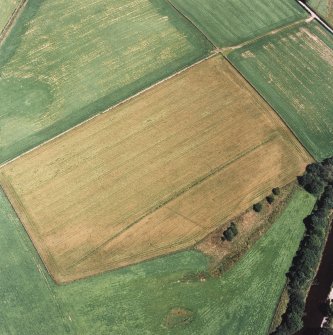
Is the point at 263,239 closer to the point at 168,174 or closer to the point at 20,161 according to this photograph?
the point at 168,174

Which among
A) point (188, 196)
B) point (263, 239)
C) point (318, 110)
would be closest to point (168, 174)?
point (188, 196)

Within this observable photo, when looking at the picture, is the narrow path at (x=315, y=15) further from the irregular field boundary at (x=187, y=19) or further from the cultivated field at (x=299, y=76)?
the irregular field boundary at (x=187, y=19)

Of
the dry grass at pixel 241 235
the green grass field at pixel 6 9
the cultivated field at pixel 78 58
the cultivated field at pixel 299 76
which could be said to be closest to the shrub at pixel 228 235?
the dry grass at pixel 241 235

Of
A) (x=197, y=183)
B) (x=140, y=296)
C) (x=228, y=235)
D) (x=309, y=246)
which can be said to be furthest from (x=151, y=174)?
(x=309, y=246)

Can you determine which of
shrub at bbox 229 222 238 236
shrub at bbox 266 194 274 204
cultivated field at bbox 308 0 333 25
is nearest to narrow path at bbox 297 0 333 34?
cultivated field at bbox 308 0 333 25

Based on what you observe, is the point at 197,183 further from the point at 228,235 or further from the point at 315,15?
the point at 315,15

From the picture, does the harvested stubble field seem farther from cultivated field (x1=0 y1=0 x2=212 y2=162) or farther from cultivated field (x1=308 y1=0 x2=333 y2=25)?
cultivated field (x1=308 y1=0 x2=333 y2=25)

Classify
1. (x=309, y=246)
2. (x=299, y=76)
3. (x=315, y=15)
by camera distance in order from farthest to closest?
(x=315, y=15)
(x=299, y=76)
(x=309, y=246)
